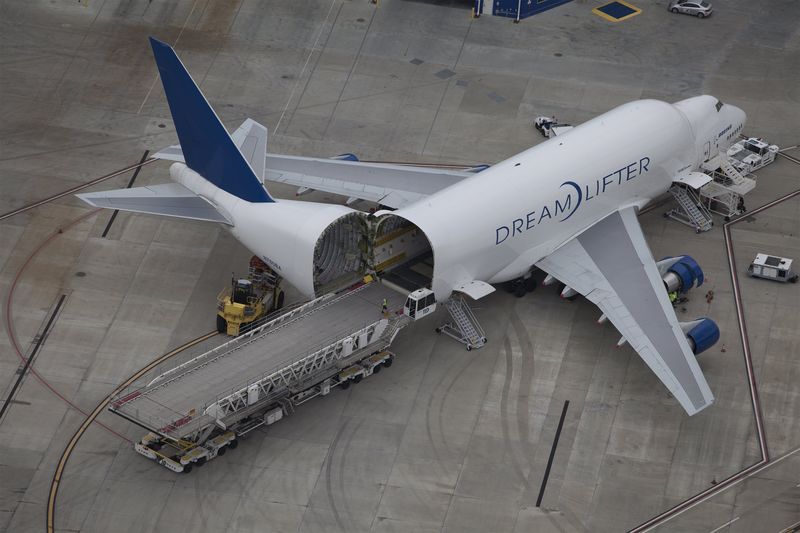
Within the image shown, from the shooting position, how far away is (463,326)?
62875 millimetres

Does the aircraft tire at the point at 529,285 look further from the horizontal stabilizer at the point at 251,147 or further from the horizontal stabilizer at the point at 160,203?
the horizontal stabilizer at the point at 160,203

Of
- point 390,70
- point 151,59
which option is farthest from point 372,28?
point 151,59

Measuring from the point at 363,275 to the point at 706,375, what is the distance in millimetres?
15808

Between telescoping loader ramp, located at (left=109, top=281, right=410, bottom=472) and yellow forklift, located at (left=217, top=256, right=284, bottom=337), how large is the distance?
240cm

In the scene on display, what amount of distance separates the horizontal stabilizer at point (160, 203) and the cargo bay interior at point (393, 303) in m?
2.30

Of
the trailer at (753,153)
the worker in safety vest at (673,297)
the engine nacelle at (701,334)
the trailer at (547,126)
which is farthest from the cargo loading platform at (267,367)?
the trailer at (753,153)

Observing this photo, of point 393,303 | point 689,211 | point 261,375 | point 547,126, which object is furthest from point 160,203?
point 689,211

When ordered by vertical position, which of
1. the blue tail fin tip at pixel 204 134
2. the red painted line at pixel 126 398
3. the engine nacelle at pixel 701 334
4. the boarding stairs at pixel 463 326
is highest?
the blue tail fin tip at pixel 204 134

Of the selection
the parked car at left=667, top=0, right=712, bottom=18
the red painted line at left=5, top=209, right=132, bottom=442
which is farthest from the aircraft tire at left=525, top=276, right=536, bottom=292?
the parked car at left=667, top=0, right=712, bottom=18

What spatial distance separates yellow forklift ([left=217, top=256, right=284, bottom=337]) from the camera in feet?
205

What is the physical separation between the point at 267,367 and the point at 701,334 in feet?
60.8

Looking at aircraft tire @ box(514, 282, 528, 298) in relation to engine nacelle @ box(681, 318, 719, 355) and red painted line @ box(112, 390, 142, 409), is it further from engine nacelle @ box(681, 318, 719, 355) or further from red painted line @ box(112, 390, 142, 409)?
red painted line @ box(112, 390, 142, 409)

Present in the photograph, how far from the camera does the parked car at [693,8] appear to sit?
8744 centimetres

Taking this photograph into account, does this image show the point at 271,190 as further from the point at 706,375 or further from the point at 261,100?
the point at 706,375
